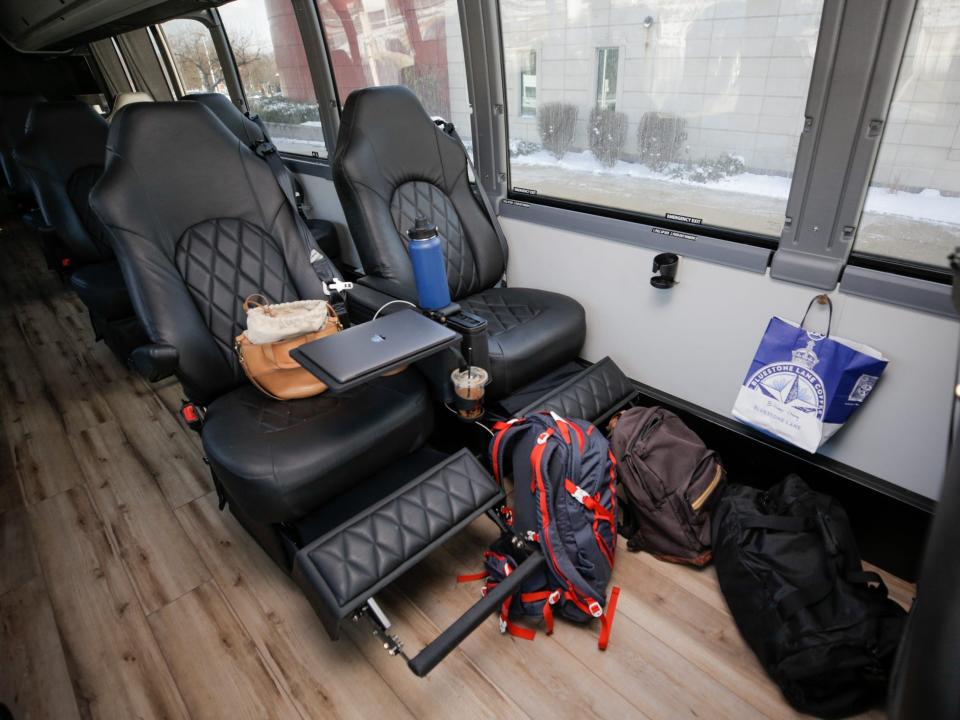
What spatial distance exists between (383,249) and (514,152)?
32.0 inches

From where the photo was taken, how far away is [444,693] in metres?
1.22

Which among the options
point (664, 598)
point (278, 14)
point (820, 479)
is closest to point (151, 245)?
point (664, 598)

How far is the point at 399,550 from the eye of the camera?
1271 millimetres

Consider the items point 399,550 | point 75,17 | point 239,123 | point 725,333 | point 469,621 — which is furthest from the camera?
point 239,123

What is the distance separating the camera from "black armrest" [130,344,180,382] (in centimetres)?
132

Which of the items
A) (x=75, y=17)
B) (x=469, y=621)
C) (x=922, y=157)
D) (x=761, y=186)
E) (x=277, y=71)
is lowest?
(x=469, y=621)

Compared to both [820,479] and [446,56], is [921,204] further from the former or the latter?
[446,56]

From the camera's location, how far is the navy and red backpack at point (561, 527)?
1339mm

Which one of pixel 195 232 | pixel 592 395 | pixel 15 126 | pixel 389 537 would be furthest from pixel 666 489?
pixel 15 126

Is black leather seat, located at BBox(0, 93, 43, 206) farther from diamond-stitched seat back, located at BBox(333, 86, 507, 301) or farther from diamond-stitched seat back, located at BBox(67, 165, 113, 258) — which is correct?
diamond-stitched seat back, located at BBox(333, 86, 507, 301)

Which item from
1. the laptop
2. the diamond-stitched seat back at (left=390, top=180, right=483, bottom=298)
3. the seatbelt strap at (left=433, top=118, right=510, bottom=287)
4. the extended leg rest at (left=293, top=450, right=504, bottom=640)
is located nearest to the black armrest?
the laptop

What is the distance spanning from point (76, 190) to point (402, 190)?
2119mm

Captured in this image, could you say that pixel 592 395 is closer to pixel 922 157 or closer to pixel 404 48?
Result: pixel 922 157

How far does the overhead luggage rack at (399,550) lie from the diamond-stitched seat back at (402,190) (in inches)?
29.5
